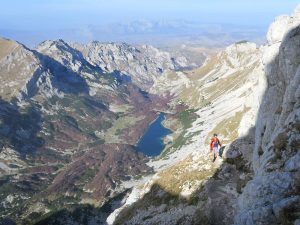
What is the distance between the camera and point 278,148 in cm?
5291

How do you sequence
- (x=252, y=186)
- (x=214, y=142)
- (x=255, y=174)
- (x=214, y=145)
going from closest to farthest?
(x=252, y=186)
(x=255, y=174)
(x=214, y=142)
(x=214, y=145)

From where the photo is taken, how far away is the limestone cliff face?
3956 centimetres

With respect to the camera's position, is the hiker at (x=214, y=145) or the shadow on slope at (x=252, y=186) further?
the hiker at (x=214, y=145)

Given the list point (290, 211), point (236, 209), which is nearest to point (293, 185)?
point (290, 211)

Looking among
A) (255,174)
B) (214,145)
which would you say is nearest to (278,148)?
(255,174)

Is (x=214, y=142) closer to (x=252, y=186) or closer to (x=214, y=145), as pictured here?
(x=214, y=145)

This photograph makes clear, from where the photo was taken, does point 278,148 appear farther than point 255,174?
No

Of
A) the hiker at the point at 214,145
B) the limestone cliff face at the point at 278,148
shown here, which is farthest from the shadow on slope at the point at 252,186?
the hiker at the point at 214,145

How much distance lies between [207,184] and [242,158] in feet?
27.6

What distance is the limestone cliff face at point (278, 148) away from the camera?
39.6m

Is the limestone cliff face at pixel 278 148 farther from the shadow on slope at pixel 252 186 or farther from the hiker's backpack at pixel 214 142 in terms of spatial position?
the hiker's backpack at pixel 214 142

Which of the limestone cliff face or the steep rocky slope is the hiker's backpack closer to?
the steep rocky slope

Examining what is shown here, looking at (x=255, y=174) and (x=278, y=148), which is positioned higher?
(x=278, y=148)

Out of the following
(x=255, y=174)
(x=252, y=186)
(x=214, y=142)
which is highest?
(x=252, y=186)
